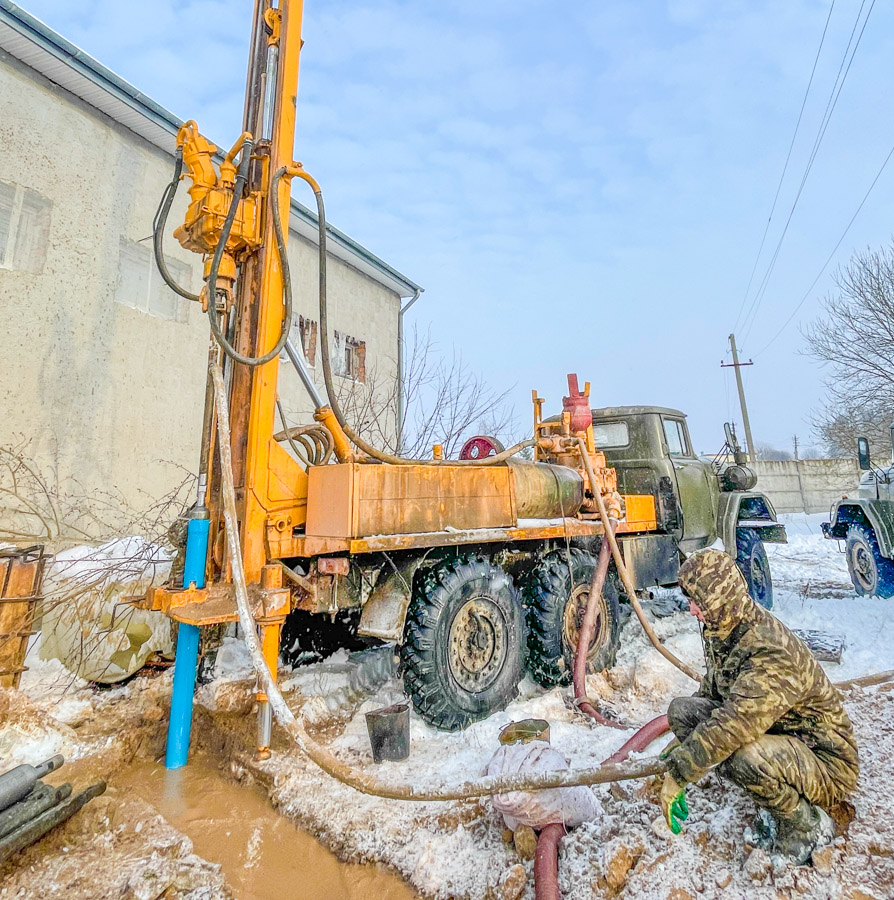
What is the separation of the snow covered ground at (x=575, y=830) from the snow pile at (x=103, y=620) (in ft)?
0.66

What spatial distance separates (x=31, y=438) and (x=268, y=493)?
4895 millimetres

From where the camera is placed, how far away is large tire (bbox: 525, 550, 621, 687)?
427 cm

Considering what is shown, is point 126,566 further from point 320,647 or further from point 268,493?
point 268,493

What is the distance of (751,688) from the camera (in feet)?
6.85

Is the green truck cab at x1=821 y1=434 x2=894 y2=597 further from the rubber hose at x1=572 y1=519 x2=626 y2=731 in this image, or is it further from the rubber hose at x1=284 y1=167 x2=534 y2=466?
the rubber hose at x1=284 y1=167 x2=534 y2=466

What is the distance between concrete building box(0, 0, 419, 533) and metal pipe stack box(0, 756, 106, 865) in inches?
176

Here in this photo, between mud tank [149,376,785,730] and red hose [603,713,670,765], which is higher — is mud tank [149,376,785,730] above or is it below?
above

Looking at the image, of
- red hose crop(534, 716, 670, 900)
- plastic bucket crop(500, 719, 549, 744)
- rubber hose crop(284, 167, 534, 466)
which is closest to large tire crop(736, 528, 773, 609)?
plastic bucket crop(500, 719, 549, 744)

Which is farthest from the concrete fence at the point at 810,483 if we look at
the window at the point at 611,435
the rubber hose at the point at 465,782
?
the rubber hose at the point at 465,782

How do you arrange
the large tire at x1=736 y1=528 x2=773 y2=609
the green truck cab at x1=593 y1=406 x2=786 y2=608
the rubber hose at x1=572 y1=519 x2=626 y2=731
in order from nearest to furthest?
the rubber hose at x1=572 y1=519 x2=626 y2=731, the green truck cab at x1=593 y1=406 x2=786 y2=608, the large tire at x1=736 y1=528 x2=773 y2=609

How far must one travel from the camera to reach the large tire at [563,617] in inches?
168

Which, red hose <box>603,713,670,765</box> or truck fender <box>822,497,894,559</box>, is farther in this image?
truck fender <box>822,497,894,559</box>

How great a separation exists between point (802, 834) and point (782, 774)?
28 cm

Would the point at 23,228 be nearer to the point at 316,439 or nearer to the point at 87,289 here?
the point at 87,289
